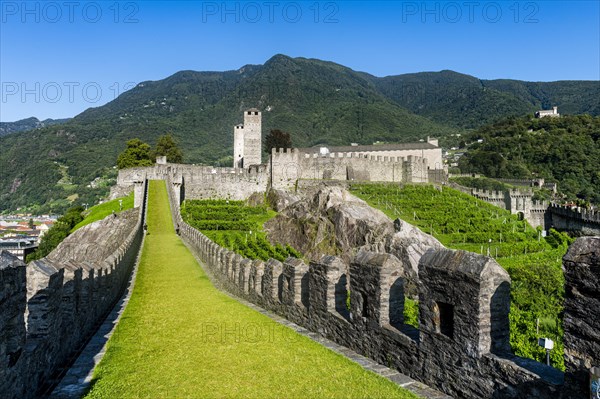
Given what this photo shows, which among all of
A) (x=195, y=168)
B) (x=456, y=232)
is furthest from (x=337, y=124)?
(x=456, y=232)

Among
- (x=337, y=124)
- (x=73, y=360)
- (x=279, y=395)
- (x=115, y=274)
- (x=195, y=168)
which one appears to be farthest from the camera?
(x=337, y=124)

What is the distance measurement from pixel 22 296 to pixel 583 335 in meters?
6.26

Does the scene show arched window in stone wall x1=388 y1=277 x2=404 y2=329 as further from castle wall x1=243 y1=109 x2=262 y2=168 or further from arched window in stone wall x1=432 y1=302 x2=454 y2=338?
castle wall x1=243 y1=109 x2=262 y2=168

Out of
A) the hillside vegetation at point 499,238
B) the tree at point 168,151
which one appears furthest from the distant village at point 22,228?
the hillside vegetation at point 499,238

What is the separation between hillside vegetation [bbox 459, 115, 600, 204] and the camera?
328ft

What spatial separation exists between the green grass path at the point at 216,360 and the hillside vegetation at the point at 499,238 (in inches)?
232

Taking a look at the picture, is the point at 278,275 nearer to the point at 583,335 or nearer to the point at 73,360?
the point at 73,360

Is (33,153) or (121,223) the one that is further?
(33,153)

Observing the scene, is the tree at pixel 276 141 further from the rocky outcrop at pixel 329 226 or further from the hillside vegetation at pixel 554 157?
the hillside vegetation at pixel 554 157

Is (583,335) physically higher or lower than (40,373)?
higher

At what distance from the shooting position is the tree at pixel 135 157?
6988cm

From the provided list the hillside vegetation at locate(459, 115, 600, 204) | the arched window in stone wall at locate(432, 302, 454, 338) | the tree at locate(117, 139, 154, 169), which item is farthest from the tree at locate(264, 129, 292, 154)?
the arched window in stone wall at locate(432, 302, 454, 338)

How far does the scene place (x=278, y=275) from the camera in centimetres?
1285

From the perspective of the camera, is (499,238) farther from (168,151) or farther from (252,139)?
(168,151)
